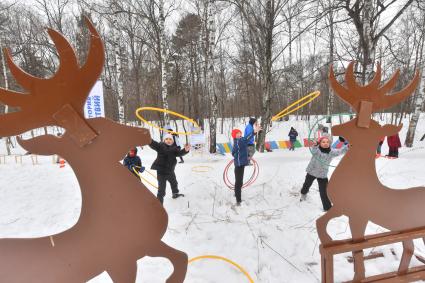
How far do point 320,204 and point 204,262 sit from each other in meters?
2.73

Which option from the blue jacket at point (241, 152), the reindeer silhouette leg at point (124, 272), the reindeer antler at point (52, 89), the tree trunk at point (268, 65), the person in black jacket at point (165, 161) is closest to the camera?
the reindeer antler at point (52, 89)

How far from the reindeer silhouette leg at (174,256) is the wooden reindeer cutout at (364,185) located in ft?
4.42

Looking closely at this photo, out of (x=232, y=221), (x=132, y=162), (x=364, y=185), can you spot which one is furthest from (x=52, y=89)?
(x=132, y=162)

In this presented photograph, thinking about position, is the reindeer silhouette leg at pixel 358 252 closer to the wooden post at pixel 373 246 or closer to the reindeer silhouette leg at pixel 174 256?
the wooden post at pixel 373 246

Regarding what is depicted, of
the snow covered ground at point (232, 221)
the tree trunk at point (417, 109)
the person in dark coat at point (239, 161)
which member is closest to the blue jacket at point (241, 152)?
the person in dark coat at point (239, 161)

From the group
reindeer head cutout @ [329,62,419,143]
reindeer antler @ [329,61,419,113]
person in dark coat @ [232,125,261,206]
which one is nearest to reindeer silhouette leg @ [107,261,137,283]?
reindeer head cutout @ [329,62,419,143]

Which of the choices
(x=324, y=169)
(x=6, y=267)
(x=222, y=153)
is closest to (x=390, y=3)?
(x=324, y=169)

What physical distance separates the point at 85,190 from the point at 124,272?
769 millimetres

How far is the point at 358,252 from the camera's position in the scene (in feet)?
8.70

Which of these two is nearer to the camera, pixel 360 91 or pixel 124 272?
pixel 124 272

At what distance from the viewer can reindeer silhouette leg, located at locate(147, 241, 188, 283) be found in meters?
2.33

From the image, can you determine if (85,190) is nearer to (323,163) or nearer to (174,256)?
(174,256)

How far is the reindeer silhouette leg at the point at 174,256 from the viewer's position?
2.33m

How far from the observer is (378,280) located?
265 centimetres
